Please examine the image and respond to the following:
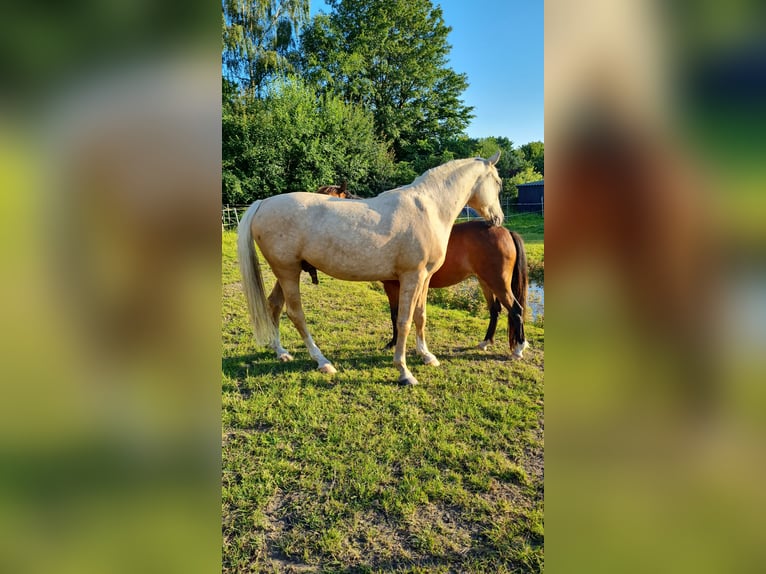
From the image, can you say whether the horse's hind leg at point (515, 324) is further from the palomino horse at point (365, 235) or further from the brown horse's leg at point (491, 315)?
the palomino horse at point (365, 235)

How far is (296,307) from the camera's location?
3.83 metres

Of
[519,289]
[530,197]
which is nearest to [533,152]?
[530,197]

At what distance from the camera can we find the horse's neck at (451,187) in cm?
361

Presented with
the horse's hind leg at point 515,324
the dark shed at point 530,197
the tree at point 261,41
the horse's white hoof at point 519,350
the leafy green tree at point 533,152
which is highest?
the leafy green tree at point 533,152

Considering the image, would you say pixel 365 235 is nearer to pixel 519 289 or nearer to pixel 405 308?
pixel 405 308

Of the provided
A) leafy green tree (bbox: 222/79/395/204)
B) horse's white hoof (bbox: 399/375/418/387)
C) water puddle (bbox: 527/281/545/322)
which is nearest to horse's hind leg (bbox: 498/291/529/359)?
horse's white hoof (bbox: 399/375/418/387)

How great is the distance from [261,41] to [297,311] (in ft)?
70.4
